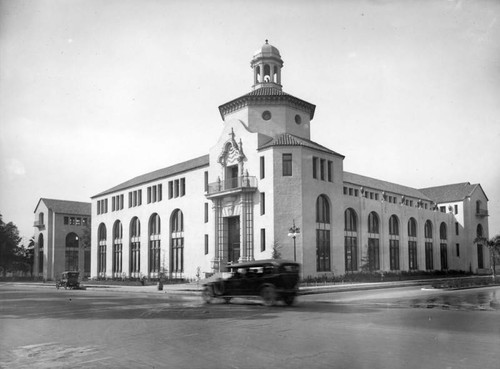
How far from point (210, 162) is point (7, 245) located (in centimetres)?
4230

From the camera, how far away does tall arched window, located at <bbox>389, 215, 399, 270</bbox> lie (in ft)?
174

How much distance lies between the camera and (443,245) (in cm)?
6353

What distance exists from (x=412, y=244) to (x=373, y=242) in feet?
31.1

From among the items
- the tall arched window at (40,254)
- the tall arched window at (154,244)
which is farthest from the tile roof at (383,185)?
the tall arched window at (40,254)

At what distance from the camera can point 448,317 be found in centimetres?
1486

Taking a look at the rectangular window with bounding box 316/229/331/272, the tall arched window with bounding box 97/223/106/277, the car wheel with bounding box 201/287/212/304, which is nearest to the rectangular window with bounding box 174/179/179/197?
the rectangular window with bounding box 316/229/331/272

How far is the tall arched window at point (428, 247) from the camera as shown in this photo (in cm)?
5969

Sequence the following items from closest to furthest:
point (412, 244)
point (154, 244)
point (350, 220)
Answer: point (350, 220)
point (154, 244)
point (412, 244)

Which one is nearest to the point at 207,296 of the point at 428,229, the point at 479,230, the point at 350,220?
the point at 350,220

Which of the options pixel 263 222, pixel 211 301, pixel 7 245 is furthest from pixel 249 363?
pixel 7 245

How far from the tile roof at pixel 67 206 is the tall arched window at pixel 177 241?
31.3 m

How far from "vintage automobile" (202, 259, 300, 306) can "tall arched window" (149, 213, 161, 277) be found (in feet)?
104

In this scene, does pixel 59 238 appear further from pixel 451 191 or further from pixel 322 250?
pixel 451 191

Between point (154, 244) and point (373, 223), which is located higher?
point (373, 223)
